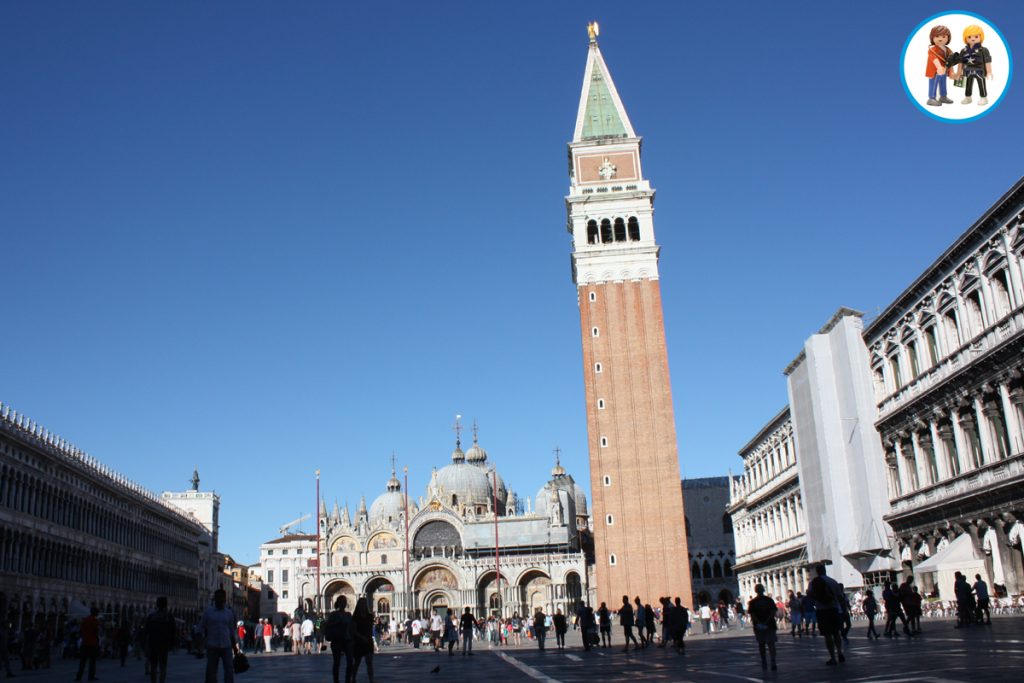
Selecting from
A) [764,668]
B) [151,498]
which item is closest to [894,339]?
[764,668]

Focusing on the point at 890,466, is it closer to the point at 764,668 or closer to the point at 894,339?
the point at 894,339

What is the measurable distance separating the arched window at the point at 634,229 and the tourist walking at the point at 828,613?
48.0m

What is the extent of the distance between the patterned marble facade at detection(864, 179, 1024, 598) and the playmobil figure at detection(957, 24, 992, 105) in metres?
5.34

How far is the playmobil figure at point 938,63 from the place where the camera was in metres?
19.5

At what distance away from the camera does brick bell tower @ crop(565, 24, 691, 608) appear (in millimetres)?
55594

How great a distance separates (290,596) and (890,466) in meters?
89.5

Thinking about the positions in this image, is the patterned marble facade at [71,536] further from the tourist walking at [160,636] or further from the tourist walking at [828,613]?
the tourist walking at [828,613]

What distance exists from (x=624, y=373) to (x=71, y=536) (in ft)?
102

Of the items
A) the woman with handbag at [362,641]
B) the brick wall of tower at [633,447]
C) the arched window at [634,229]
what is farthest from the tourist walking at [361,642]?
the arched window at [634,229]

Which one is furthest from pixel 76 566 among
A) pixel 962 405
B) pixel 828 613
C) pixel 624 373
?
pixel 828 613

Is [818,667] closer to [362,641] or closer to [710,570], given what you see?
[362,641]

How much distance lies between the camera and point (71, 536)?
150 feet

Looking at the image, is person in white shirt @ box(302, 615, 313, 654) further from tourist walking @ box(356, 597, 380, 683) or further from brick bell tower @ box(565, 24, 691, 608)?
tourist walking @ box(356, 597, 380, 683)

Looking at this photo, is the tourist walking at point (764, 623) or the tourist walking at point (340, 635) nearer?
the tourist walking at point (764, 623)
